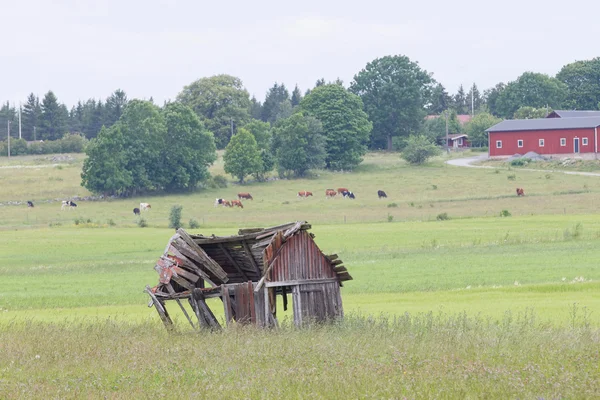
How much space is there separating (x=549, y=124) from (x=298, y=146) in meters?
34.5

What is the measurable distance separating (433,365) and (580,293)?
52.0 feet

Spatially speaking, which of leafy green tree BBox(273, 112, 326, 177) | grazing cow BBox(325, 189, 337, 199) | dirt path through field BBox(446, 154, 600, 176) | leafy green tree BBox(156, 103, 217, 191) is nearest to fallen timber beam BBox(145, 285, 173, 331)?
grazing cow BBox(325, 189, 337, 199)

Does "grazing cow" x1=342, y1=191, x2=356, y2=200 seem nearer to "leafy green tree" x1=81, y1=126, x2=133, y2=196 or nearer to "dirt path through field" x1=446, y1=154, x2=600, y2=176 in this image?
"leafy green tree" x1=81, y1=126, x2=133, y2=196

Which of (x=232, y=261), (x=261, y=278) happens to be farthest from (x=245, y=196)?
(x=261, y=278)

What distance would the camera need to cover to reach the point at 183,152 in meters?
109

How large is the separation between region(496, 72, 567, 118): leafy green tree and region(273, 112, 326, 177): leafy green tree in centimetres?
6690

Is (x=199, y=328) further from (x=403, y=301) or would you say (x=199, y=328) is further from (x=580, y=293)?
(x=580, y=293)

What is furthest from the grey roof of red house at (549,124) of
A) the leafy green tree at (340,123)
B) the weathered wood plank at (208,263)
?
the weathered wood plank at (208,263)

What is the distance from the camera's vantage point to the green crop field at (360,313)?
14.2m

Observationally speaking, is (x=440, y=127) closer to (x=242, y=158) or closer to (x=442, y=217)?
(x=242, y=158)

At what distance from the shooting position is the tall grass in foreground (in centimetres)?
1359

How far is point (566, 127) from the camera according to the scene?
406 feet

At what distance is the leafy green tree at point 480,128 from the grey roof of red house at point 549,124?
2312cm

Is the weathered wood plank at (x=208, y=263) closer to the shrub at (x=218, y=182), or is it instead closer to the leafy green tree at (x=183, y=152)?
the leafy green tree at (x=183, y=152)
